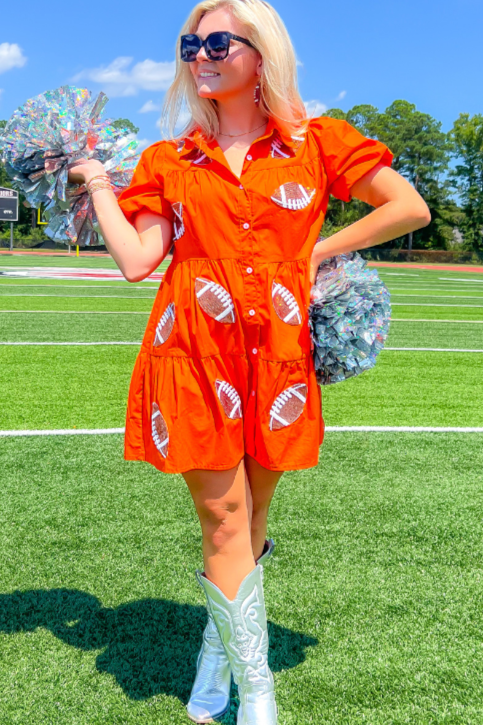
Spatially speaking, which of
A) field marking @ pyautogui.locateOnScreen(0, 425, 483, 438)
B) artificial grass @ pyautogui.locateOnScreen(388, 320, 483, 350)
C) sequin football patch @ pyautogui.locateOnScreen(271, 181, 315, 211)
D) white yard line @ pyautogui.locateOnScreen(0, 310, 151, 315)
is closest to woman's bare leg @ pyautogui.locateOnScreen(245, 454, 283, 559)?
sequin football patch @ pyautogui.locateOnScreen(271, 181, 315, 211)

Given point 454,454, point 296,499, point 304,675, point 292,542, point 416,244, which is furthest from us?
point 416,244

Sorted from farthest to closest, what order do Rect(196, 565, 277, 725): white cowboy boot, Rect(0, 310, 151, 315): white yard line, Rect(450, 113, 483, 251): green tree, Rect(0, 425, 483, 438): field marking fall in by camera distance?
Rect(450, 113, 483, 251): green tree → Rect(0, 310, 151, 315): white yard line → Rect(0, 425, 483, 438): field marking → Rect(196, 565, 277, 725): white cowboy boot

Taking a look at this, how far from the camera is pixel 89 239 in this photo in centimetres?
221

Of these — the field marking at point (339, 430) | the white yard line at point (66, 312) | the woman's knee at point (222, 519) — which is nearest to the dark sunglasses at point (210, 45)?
the woman's knee at point (222, 519)

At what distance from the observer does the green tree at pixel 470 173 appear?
2584 inches

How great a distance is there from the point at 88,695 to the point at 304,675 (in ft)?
2.26

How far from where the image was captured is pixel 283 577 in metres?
3.06

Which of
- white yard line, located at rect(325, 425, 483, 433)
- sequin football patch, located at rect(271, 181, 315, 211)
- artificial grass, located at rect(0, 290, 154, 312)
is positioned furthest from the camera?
artificial grass, located at rect(0, 290, 154, 312)

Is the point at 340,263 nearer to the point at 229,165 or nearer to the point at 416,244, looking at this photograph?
the point at 229,165

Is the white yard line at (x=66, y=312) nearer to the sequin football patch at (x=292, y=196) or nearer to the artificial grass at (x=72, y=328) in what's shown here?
the artificial grass at (x=72, y=328)

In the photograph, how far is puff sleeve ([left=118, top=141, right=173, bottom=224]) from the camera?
6.54 ft

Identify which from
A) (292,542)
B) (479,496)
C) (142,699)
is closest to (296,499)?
(292,542)

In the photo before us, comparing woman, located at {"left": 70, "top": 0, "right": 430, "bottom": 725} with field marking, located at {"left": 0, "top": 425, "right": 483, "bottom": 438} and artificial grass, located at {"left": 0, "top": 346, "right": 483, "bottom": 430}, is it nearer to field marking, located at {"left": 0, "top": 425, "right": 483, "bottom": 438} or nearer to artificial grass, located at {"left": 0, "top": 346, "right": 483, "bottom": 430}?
field marking, located at {"left": 0, "top": 425, "right": 483, "bottom": 438}

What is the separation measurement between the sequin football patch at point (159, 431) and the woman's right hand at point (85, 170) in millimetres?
668
